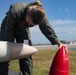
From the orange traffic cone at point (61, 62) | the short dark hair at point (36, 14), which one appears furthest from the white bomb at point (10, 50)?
the short dark hair at point (36, 14)

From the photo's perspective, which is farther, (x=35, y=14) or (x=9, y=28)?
(x=9, y=28)

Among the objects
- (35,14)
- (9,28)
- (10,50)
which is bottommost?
(10,50)

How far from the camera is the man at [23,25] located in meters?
4.07

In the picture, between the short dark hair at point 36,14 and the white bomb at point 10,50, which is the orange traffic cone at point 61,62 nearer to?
the white bomb at point 10,50

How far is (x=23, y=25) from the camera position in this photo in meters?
4.50

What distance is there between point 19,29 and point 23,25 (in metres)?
0.22

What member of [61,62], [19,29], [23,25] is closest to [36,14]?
[23,25]

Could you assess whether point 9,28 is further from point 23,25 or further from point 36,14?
point 36,14

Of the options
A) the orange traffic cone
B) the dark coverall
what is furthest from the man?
the orange traffic cone

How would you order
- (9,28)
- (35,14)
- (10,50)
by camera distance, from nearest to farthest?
(35,14)
(9,28)
(10,50)

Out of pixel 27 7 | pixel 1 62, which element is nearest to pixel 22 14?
pixel 27 7

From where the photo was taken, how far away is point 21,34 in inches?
192

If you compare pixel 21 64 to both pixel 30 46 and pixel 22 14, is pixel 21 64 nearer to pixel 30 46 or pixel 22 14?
pixel 30 46

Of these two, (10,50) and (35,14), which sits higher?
(35,14)
